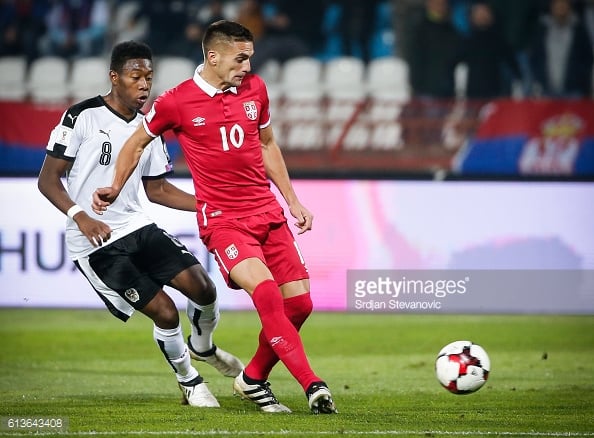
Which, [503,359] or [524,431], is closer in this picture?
[524,431]

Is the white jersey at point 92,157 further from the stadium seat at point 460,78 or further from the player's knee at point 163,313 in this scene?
the stadium seat at point 460,78

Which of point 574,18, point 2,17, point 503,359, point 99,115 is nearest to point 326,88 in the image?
point 574,18

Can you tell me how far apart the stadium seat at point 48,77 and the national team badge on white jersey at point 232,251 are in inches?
334

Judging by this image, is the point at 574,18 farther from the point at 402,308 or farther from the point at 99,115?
the point at 99,115

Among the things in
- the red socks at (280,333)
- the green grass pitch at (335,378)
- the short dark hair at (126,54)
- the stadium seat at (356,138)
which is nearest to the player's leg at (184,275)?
the green grass pitch at (335,378)

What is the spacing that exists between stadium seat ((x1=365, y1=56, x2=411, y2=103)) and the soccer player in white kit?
23.8 ft

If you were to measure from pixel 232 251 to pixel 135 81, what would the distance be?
1.39 m

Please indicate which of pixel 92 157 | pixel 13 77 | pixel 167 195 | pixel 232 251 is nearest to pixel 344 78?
pixel 13 77

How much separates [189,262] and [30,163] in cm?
584

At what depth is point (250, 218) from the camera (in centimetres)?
692

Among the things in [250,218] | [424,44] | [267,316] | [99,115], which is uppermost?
[424,44]

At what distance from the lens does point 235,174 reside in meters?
6.92

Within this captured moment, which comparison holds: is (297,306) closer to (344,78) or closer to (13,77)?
(344,78)

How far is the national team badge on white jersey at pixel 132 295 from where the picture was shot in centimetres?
726
